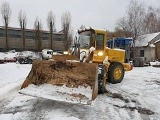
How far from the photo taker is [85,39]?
1067 centimetres

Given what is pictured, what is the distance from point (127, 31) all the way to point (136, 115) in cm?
3141

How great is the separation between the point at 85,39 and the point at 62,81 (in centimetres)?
371

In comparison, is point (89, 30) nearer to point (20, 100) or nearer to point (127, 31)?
point (20, 100)

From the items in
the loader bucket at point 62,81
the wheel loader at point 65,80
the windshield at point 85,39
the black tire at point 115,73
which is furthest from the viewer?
the black tire at point 115,73

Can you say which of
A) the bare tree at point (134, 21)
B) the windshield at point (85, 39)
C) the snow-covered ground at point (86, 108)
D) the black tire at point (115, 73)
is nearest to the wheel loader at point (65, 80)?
the snow-covered ground at point (86, 108)

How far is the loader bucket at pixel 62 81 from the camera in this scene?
6.74 meters

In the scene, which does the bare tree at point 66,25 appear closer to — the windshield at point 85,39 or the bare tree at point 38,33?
the bare tree at point 38,33

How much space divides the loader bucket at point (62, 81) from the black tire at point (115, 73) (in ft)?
13.1

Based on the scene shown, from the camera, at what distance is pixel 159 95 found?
8.92 m

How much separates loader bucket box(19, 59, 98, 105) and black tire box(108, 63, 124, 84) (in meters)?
3.99

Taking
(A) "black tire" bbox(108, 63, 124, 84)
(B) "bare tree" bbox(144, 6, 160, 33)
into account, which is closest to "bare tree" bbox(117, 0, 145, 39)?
(B) "bare tree" bbox(144, 6, 160, 33)

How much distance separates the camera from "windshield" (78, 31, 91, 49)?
34.6 ft

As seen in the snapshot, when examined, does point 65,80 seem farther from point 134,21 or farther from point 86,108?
point 134,21

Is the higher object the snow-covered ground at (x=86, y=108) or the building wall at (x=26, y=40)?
the building wall at (x=26, y=40)
